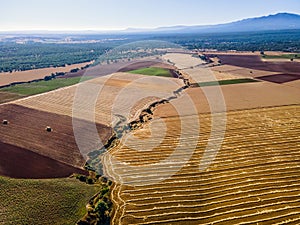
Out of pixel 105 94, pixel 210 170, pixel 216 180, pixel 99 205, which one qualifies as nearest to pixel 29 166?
pixel 99 205

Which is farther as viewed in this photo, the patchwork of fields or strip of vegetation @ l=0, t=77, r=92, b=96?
strip of vegetation @ l=0, t=77, r=92, b=96

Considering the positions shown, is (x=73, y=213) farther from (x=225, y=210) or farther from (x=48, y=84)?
(x=48, y=84)

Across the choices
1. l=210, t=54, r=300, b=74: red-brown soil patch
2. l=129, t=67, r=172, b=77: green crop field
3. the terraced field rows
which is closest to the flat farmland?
the terraced field rows

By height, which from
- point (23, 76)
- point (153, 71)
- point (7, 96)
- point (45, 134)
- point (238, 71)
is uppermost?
point (238, 71)

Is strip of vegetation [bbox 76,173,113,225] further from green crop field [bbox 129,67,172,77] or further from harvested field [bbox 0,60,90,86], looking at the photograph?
harvested field [bbox 0,60,90,86]

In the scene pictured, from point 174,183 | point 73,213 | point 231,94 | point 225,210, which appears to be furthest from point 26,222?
point 231,94

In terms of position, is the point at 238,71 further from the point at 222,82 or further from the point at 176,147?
the point at 176,147

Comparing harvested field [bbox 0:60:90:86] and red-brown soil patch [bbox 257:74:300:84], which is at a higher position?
red-brown soil patch [bbox 257:74:300:84]
